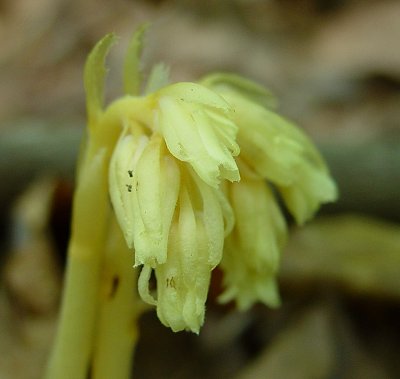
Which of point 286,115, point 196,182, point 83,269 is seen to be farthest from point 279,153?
point 286,115

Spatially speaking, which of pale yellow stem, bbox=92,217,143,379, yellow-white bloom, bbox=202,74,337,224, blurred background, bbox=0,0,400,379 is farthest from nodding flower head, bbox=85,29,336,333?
blurred background, bbox=0,0,400,379

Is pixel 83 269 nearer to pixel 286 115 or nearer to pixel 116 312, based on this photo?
pixel 116 312

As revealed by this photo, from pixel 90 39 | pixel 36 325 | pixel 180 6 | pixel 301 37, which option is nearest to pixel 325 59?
pixel 301 37

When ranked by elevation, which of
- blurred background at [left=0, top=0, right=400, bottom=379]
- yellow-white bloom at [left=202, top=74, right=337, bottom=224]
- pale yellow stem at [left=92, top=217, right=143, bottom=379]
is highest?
yellow-white bloom at [left=202, top=74, right=337, bottom=224]

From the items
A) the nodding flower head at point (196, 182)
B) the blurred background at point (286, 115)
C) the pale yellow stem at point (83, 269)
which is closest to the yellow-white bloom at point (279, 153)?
the nodding flower head at point (196, 182)

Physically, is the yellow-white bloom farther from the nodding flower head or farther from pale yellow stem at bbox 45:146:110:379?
pale yellow stem at bbox 45:146:110:379

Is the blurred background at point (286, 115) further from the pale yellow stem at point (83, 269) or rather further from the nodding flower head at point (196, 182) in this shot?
the nodding flower head at point (196, 182)
